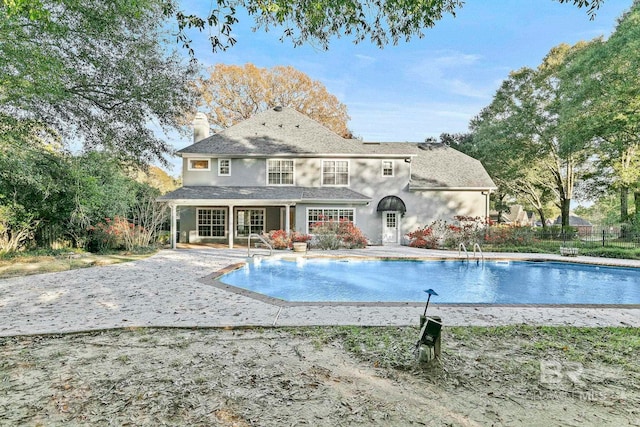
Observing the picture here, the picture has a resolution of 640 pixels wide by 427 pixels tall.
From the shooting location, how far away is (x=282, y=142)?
20.9 m

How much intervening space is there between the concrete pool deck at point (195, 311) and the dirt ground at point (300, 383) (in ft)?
2.42

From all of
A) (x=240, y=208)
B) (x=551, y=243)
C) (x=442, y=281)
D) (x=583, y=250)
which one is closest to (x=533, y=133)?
(x=551, y=243)

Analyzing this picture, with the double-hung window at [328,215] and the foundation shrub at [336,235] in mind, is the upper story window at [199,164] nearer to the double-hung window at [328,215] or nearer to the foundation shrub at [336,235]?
the double-hung window at [328,215]

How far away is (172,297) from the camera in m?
7.21

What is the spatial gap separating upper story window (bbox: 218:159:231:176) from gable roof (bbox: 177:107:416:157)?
519 millimetres

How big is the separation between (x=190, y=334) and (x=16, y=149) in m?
9.52

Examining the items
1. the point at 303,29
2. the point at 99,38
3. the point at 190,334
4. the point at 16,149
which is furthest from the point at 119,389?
the point at 99,38

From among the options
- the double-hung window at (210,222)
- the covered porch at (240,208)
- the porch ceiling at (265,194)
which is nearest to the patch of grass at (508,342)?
the covered porch at (240,208)

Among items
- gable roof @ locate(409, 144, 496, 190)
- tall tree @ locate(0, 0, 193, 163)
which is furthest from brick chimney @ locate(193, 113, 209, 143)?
gable roof @ locate(409, 144, 496, 190)

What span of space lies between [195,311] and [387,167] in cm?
1665

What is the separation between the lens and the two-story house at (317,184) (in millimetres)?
19642

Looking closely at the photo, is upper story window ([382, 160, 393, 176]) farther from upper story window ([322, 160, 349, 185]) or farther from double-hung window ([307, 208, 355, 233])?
double-hung window ([307, 208, 355, 233])

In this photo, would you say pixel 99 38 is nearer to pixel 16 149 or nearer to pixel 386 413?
pixel 16 149

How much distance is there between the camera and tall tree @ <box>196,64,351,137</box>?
32000mm
